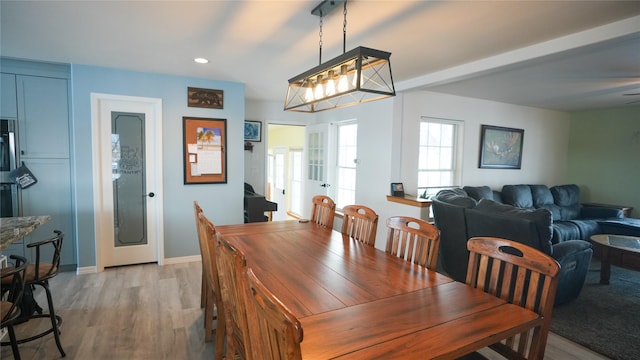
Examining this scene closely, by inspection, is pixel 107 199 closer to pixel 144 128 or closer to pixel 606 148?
pixel 144 128

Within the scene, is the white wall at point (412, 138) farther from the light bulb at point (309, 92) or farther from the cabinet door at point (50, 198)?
the cabinet door at point (50, 198)

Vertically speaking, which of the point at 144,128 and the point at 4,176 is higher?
the point at 144,128

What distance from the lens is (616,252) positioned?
337cm

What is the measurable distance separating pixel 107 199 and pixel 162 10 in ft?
8.33

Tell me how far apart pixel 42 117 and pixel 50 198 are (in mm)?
893

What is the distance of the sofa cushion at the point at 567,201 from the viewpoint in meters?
5.39

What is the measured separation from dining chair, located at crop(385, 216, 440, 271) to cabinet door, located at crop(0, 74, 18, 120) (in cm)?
405

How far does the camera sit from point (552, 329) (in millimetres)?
2631

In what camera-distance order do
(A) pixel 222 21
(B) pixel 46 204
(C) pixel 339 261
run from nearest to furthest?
(C) pixel 339 261, (A) pixel 222 21, (B) pixel 46 204

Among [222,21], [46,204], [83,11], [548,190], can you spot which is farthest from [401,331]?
[548,190]

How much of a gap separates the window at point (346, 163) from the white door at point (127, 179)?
262 cm

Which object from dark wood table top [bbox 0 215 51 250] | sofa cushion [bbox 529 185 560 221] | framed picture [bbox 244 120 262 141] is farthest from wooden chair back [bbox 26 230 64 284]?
sofa cushion [bbox 529 185 560 221]

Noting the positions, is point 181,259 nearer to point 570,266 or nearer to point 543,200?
point 570,266

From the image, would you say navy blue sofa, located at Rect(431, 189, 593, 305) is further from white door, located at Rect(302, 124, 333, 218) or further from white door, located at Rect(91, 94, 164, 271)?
white door, located at Rect(91, 94, 164, 271)
